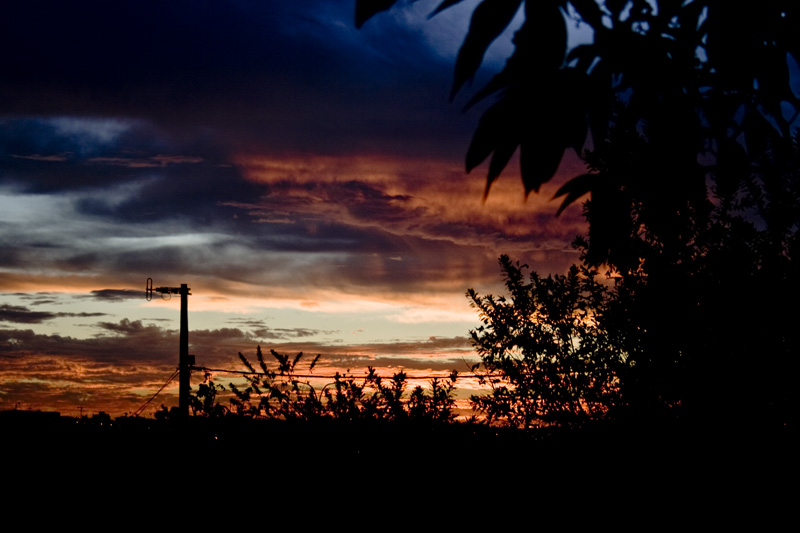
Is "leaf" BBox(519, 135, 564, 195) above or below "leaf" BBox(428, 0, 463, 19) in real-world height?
below

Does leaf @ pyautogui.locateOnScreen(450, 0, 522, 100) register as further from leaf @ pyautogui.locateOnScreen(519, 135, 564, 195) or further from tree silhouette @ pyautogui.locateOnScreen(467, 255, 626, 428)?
tree silhouette @ pyautogui.locateOnScreen(467, 255, 626, 428)

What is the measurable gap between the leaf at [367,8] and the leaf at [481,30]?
252mm

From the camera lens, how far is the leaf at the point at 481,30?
181cm


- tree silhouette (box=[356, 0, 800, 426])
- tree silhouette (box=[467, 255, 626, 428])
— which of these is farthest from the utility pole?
tree silhouette (box=[356, 0, 800, 426])

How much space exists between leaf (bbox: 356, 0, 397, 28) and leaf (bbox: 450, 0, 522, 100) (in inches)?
9.9

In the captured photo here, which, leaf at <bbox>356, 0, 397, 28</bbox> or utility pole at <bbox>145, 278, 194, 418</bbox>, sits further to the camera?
utility pole at <bbox>145, 278, 194, 418</bbox>

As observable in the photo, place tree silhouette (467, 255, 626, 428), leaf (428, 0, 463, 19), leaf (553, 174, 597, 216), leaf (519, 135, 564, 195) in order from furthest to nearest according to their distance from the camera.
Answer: tree silhouette (467, 255, 626, 428), leaf (553, 174, 597, 216), leaf (428, 0, 463, 19), leaf (519, 135, 564, 195)

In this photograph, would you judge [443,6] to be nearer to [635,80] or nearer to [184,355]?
[635,80]

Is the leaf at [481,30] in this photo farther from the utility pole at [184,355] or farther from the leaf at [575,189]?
the utility pole at [184,355]

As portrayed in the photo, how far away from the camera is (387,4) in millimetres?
1933

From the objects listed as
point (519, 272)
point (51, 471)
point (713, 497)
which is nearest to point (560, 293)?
point (519, 272)

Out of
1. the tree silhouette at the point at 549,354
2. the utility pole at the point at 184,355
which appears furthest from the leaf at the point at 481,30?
the utility pole at the point at 184,355

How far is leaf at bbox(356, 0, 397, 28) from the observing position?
1896 mm

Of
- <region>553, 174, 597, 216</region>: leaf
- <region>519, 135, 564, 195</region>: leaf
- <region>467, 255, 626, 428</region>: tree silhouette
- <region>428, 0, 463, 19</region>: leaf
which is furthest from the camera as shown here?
<region>467, 255, 626, 428</region>: tree silhouette
